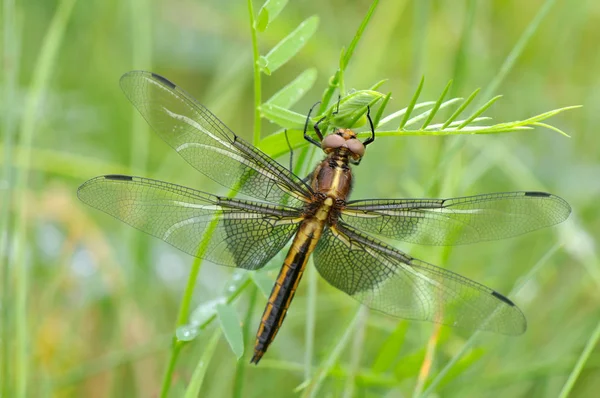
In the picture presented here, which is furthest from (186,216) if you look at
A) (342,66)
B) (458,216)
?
(458,216)

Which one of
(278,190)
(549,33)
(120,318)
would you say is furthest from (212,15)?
(278,190)

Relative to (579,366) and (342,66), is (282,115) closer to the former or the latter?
(342,66)

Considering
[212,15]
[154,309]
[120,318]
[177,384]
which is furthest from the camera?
[212,15]

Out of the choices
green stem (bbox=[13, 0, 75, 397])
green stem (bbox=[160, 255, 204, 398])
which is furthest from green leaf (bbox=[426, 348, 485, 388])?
green stem (bbox=[13, 0, 75, 397])

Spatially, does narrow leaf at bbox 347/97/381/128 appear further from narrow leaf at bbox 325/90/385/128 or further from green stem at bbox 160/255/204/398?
green stem at bbox 160/255/204/398

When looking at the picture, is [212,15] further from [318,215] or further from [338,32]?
[318,215]

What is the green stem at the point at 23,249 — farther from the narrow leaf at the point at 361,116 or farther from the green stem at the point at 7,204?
the narrow leaf at the point at 361,116
